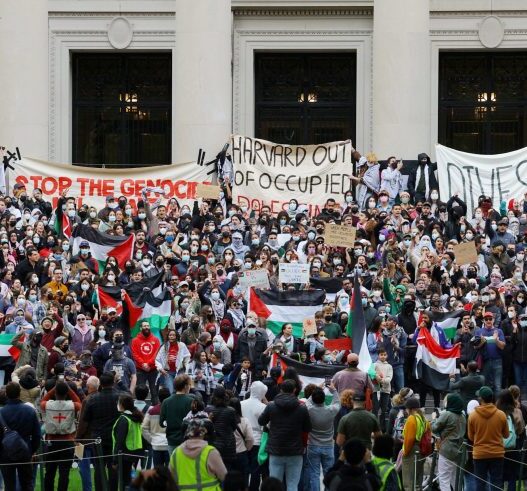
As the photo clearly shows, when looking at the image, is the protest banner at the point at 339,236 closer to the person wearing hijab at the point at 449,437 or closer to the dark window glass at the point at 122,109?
the person wearing hijab at the point at 449,437

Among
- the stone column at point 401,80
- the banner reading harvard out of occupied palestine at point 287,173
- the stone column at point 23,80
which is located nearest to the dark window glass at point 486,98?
the stone column at point 401,80

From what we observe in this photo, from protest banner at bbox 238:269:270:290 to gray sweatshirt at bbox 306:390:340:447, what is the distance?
333 inches

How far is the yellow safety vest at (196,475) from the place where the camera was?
16938 mm

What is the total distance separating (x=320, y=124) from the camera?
147 ft

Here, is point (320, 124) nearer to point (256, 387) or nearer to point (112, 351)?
point (112, 351)

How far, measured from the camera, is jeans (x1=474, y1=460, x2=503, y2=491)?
20.2m

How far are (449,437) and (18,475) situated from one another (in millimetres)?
4891

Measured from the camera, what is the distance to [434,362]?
89.2 ft

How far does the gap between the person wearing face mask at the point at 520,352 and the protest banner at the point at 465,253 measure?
120 inches

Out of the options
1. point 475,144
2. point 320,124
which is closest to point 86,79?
point 320,124

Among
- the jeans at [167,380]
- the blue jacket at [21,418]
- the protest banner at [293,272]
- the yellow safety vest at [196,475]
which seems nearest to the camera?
the yellow safety vest at [196,475]

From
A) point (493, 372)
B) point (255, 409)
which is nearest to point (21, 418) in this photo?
point (255, 409)

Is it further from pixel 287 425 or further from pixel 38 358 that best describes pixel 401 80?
pixel 287 425

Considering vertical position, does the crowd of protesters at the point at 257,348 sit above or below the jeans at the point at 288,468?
above
